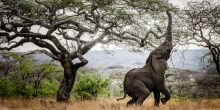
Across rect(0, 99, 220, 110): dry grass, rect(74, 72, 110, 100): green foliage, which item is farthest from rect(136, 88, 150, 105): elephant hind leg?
rect(74, 72, 110, 100): green foliage

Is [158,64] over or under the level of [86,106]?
over

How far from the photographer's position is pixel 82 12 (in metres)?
18.8

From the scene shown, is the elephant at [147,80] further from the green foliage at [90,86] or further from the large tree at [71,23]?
the green foliage at [90,86]

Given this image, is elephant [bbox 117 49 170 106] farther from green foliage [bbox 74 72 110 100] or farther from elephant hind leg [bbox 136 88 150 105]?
green foliage [bbox 74 72 110 100]

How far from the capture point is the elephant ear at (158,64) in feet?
51.8

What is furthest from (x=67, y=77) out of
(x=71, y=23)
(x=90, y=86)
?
(x=90, y=86)

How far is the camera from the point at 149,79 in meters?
15.6

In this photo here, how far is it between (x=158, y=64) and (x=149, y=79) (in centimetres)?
72

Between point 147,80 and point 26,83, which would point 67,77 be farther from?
point 26,83

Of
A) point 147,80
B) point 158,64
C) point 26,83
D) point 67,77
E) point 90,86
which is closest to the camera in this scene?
point 147,80

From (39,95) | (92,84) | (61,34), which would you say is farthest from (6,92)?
(61,34)

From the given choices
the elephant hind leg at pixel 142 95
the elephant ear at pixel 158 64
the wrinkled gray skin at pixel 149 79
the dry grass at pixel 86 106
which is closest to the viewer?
the dry grass at pixel 86 106

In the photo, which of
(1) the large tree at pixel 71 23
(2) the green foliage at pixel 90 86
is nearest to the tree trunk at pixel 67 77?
(1) the large tree at pixel 71 23

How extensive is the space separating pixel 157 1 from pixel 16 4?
666cm
